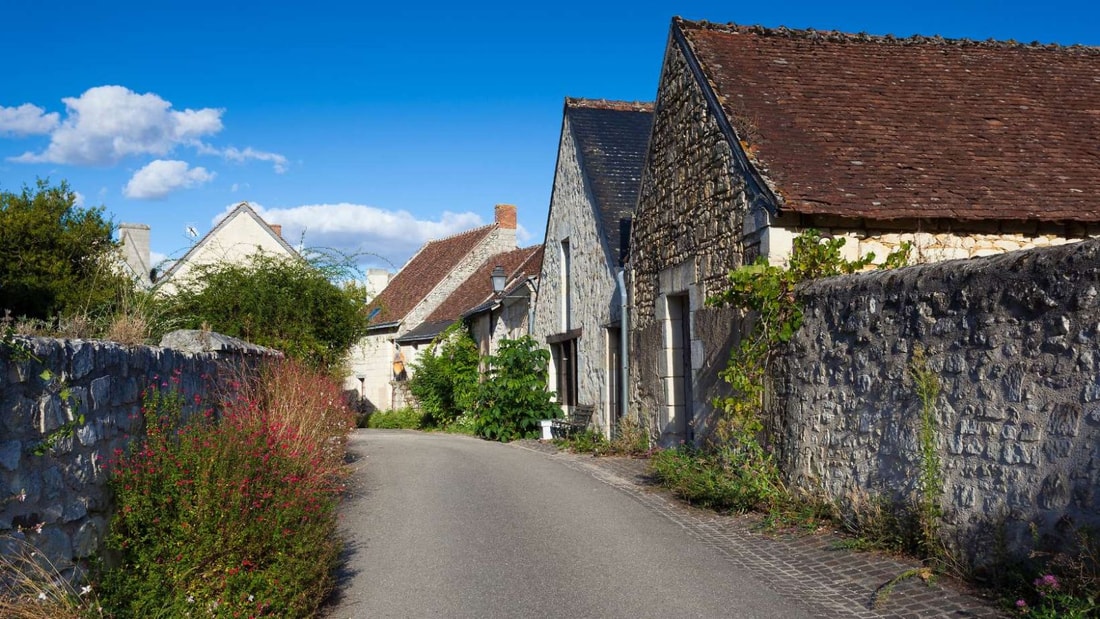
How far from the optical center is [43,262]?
58.9 ft

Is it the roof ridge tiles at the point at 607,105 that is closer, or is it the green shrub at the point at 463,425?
the roof ridge tiles at the point at 607,105

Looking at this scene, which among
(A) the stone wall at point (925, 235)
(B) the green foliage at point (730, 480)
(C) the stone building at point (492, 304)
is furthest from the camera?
(C) the stone building at point (492, 304)

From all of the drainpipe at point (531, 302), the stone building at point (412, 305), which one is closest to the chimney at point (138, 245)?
the stone building at point (412, 305)

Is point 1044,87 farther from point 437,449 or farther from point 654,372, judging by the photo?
point 437,449

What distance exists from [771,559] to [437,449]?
898cm

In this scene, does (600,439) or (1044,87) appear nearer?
(1044,87)

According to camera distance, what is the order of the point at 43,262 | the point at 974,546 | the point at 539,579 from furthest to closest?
the point at 43,262 → the point at 539,579 → the point at 974,546

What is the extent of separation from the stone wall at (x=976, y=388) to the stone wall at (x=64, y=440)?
16.4 feet

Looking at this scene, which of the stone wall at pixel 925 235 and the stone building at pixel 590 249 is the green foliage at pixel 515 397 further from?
the stone wall at pixel 925 235

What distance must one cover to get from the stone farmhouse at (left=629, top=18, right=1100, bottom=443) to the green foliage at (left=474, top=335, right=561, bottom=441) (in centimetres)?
428

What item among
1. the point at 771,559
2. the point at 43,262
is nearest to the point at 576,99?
the point at 43,262

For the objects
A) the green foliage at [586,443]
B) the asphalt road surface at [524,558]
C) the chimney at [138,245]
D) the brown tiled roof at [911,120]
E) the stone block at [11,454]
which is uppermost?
the chimney at [138,245]

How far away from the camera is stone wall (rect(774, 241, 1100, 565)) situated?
16.4ft

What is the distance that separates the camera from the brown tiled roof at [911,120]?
913 cm
